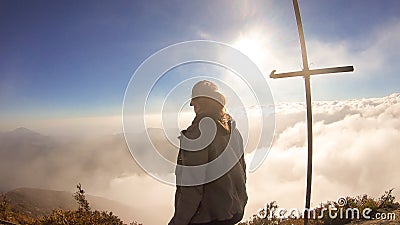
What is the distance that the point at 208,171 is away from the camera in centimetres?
278

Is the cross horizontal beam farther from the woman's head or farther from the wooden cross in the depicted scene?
the woman's head

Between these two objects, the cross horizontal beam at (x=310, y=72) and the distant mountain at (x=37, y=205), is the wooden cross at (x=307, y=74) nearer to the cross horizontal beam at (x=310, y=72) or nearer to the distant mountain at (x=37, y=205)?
the cross horizontal beam at (x=310, y=72)

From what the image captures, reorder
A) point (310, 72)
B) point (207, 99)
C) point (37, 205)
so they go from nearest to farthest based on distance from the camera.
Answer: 1. point (207, 99)
2. point (310, 72)
3. point (37, 205)

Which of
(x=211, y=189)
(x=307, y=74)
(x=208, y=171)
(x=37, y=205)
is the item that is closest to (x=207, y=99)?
(x=208, y=171)

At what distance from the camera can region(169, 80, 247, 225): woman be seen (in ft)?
8.93

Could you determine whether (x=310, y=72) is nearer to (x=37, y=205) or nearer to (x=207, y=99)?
(x=207, y=99)

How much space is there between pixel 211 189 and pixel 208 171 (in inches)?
7.4

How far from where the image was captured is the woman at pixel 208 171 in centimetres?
272

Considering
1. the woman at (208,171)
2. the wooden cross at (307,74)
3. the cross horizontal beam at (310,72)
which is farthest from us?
the wooden cross at (307,74)

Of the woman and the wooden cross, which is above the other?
the wooden cross

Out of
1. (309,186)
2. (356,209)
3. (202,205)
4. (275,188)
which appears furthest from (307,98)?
(275,188)

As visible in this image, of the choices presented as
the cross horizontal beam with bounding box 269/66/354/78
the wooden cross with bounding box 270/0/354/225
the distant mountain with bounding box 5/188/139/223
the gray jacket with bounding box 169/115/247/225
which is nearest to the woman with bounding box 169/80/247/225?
the gray jacket with bounding box 169/115/247/225

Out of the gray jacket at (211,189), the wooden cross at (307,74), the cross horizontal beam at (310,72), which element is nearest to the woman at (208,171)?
the gray jacket at (211,189)

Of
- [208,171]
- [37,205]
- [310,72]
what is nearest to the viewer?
[208,171]
